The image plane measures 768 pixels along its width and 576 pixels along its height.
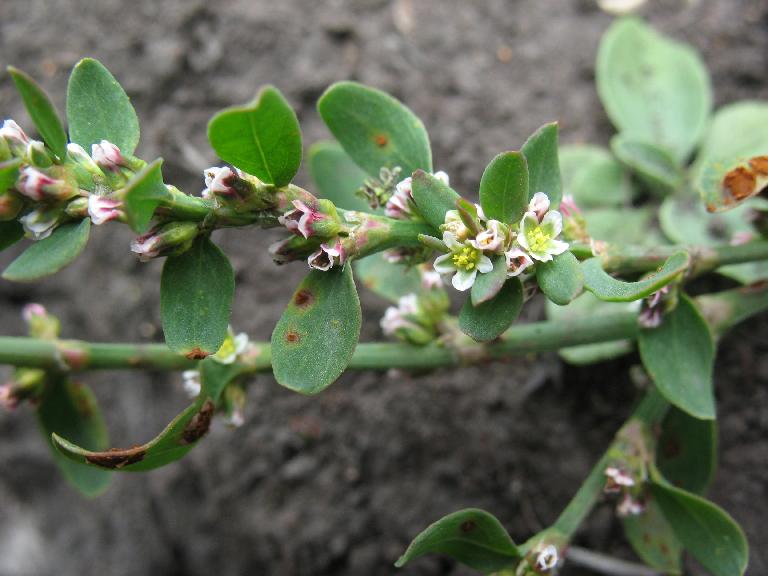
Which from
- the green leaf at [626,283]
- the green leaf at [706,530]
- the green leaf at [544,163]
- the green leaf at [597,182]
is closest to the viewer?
the green leaf at [626,283]

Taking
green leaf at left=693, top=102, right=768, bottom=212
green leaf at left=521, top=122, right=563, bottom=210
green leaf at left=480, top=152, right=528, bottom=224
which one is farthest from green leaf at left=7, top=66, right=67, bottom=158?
green leaf at left=693, top=102, right=768, bottom=212

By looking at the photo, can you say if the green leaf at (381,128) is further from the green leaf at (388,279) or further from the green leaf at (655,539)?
the green leaf at (655,539)

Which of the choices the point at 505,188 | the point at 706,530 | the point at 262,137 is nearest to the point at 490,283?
the point at 505,188

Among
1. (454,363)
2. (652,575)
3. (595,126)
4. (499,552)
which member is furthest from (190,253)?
(595,126)

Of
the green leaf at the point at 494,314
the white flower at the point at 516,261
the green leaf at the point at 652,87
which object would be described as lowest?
the green leaf at the point at 652,87

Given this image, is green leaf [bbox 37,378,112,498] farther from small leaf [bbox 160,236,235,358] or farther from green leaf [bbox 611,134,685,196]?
green leaf [bbox 611,134,685,196]

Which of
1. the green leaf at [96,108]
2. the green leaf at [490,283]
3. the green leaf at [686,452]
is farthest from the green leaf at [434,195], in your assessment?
the green leaf at [686,452]

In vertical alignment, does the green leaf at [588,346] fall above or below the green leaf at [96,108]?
below
